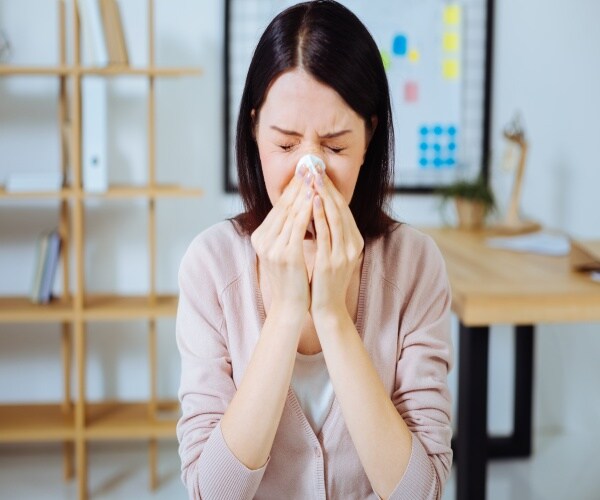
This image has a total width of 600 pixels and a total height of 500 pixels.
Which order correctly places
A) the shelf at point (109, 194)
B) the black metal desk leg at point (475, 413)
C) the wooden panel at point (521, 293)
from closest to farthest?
the wooden panel at point (521, 293) < the black metal desk leg at point (475, 413) < the shelf at point (109, 194)

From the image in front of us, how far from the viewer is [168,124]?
9.70 feet

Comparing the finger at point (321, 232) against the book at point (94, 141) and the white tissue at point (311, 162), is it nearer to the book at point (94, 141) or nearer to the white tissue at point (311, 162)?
the white tissue at point (311, 162)

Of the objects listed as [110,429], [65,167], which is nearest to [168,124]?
[65,167]

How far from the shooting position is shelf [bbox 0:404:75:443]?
2.61 metres

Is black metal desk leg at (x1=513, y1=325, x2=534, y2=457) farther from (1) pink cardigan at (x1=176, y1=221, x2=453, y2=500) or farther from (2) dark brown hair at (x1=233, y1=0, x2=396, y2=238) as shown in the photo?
(2) dark brown hair at (x1=233, y1=0, x2=396, y2=238)

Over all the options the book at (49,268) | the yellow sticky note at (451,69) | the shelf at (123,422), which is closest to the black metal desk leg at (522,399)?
the yellow sticky note at (451,69)

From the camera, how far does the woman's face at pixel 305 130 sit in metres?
1.13

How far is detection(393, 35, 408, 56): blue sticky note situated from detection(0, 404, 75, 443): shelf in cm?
168

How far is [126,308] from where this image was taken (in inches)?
104

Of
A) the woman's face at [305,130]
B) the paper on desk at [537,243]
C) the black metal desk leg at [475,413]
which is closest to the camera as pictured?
the woman's face at [305,130]

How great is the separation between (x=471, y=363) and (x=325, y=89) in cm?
102

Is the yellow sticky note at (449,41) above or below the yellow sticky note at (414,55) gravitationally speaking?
above

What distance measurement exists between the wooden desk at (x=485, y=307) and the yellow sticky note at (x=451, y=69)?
3.02 feet

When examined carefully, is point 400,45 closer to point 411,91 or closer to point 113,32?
point 411,91
